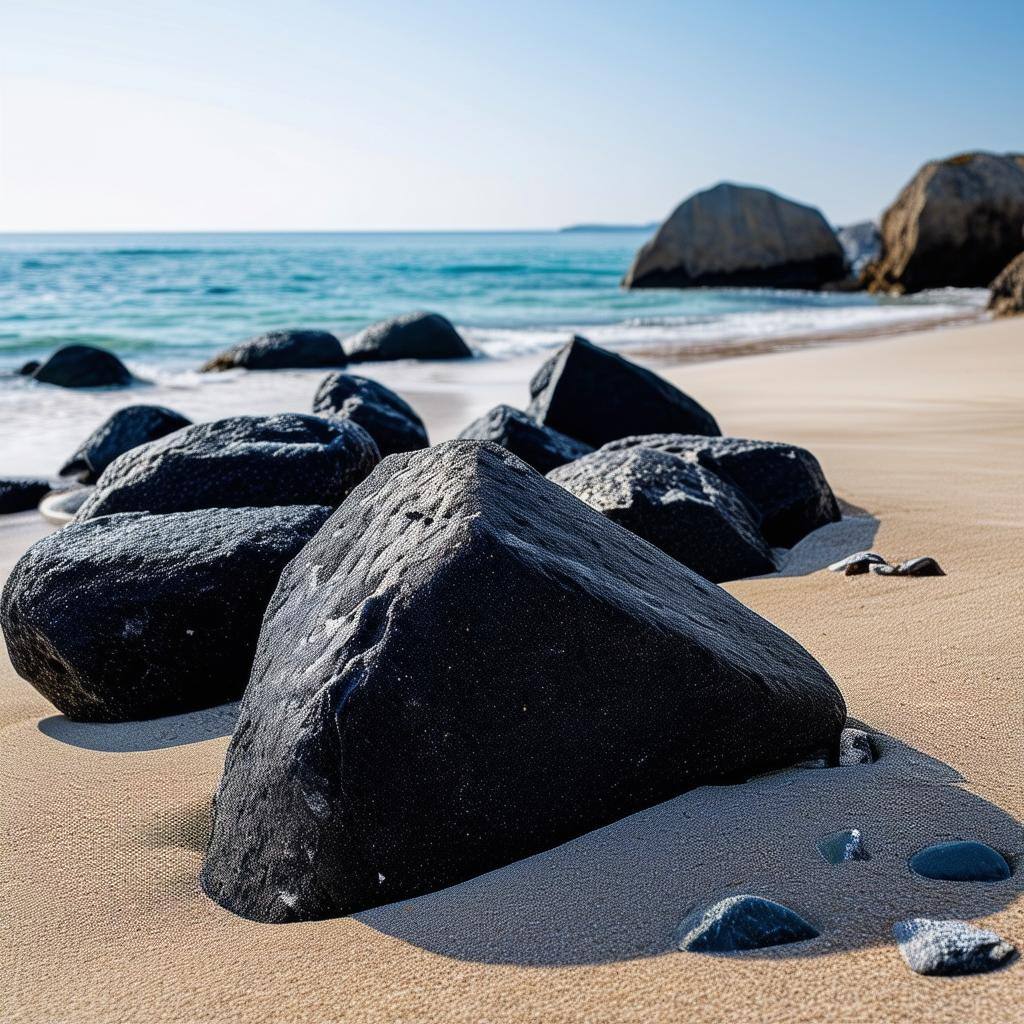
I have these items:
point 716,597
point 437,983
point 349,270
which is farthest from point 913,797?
point 349,270

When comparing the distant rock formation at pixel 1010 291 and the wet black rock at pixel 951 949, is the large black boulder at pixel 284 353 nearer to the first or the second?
the distant rock formation at pixel 1010 291

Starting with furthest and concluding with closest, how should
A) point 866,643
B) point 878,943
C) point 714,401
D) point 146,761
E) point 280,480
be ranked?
point 714,401 → point 280,480 → point 866,643 → point 146,761 → point 878,943

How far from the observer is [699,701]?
1.74 meters

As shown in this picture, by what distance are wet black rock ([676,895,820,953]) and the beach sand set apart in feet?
0.07

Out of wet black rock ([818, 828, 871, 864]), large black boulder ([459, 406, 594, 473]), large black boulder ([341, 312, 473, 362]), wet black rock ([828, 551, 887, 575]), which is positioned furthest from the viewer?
large black boulder ([341, 312, 473, 362])

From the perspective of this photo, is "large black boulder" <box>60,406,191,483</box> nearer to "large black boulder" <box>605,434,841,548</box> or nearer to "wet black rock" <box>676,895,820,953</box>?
"large black boulder" <box>605,434,841,548</box>

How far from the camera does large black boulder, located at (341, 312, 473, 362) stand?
13234mm

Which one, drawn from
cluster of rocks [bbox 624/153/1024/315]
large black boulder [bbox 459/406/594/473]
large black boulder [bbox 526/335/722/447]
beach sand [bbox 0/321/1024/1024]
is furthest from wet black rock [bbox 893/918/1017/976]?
cluster of rocks [bbox 624/153/1024/315]

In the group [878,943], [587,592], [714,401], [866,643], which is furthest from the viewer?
[714,401]

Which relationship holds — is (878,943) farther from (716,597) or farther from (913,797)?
(716,597)

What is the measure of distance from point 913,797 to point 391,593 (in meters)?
0.91

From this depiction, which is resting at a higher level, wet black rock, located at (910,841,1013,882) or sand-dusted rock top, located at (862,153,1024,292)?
sand-dusted rock top, located at (862,153,1024,292)

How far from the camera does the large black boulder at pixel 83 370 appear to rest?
11.3m

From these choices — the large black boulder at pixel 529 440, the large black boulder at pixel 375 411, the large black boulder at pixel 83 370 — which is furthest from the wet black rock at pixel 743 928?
the large black boulder at pixel 83 370
